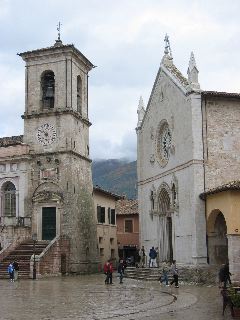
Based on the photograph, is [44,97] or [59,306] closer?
[59,306]

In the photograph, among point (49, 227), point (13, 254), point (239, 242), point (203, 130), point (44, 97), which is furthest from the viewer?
point (44, 97)

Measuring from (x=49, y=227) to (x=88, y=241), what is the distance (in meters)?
3.76

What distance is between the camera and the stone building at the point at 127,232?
59000mm

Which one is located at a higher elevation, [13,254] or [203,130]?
[203,130]

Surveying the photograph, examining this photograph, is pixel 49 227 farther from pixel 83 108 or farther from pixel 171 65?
pixel 171 65

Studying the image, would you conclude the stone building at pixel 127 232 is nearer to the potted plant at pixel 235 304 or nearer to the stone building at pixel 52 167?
the stone building at pixel 52 167

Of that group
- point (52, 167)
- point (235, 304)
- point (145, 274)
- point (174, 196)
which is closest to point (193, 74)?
point (174, 196)

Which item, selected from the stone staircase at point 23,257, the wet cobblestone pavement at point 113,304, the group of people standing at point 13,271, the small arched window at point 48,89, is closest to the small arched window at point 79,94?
the small arched window at point 48,89

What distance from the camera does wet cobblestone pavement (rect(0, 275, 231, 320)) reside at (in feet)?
53.4

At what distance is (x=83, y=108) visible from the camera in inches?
1850

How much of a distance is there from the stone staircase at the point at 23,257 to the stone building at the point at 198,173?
31.5 feet

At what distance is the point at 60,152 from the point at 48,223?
584 centimetres

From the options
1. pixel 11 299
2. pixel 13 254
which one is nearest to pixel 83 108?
pixel 13 254

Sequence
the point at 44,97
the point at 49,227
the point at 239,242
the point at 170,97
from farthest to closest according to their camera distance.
Result: 1. the point at 44,97
2. the point at 49,227
3. the point at 170,97
4. the point at 239,242
